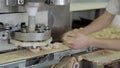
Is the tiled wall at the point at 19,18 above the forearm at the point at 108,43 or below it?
above

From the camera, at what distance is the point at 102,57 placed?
1.26 metres

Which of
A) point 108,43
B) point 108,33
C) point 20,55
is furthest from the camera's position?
point 108,33

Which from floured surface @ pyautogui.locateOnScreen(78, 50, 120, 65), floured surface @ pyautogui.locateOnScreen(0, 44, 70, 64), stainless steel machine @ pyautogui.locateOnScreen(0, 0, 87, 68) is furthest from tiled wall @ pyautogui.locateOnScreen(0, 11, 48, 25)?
floured surface @ pyautogui.locateOnScreen(78, 50, 120, 65)

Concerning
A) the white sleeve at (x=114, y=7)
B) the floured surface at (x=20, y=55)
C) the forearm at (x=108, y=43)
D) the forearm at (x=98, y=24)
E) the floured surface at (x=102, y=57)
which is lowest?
the floured surface at (x=102, y=57)

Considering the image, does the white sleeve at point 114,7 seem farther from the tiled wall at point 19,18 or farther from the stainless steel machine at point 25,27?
the tiled wall at point 19,18

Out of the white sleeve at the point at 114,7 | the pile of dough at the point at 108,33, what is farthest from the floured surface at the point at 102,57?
the white sleeve at the point at 114,7

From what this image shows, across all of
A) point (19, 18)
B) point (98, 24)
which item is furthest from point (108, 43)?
point (19, 18)

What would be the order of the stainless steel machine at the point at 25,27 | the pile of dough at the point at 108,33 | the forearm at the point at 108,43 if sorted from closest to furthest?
the forearm at the point at 108,43 → the stainless steel machine at the point at 25,27 → the pile of dough at the point at 108,33

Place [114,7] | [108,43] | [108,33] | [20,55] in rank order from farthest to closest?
[108,33] < [114,7] < [20,55] < [108,43]

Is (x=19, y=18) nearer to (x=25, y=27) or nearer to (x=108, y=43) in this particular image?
(x=25, y=27)

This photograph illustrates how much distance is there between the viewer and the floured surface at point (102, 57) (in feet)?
3.95

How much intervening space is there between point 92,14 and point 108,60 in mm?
478

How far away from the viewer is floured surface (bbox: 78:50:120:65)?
3.95ft

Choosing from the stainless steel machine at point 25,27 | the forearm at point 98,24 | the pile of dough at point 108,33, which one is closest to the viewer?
the stainless steel machine at point 25,27
